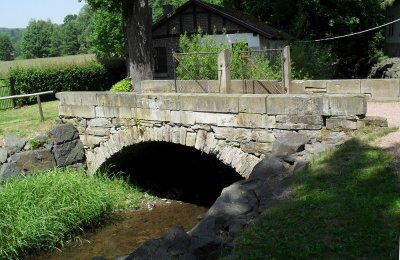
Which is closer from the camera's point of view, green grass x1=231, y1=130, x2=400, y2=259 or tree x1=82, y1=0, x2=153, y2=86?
green grass x1=231, y1=130, x2=400, y2=259

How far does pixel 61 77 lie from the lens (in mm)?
19594

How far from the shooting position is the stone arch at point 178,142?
919 centimetres

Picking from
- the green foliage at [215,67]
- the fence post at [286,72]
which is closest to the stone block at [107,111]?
the green foliage at [215,67]

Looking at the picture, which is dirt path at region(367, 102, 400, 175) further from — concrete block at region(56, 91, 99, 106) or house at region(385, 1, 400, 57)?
house at region(385, 1, 400, 57)

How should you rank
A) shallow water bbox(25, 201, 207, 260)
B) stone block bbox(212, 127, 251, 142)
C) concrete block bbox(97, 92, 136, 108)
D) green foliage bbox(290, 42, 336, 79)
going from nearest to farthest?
stone block bbox(212, 127, 251, 142) < shallow water bbox(25, 201, 207, 260) < concrete block bbox(97, 92, 136, 108) < green foliage bbox(290, 42, 336, 79)

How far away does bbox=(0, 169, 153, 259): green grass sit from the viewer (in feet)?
29.7

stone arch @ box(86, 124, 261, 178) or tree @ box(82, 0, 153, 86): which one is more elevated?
tree @ box(82, 0, 153, 86)

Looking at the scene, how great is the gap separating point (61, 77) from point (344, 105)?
1450 centimetres

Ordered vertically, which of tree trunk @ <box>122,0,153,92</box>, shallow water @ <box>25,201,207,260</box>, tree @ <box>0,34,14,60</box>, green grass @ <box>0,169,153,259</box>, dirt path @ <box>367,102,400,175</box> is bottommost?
shallow water @ <box>25,201,207,260</box>

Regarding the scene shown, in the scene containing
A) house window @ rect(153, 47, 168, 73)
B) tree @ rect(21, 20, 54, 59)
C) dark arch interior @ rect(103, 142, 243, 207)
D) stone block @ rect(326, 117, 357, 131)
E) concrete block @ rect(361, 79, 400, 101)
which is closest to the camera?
stone block @ rect(326, 117, 357, 131)

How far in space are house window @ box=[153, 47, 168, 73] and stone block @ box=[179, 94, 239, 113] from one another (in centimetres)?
1937

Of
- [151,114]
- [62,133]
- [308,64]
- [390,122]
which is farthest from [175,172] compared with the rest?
[390,122]

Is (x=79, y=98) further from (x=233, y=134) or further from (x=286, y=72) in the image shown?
(x=286, y=72)

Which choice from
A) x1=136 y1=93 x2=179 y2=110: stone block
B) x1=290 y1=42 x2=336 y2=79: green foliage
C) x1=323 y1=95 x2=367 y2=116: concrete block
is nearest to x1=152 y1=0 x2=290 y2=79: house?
x1=290 y1=42 x2=336 y2=79: green foliage
